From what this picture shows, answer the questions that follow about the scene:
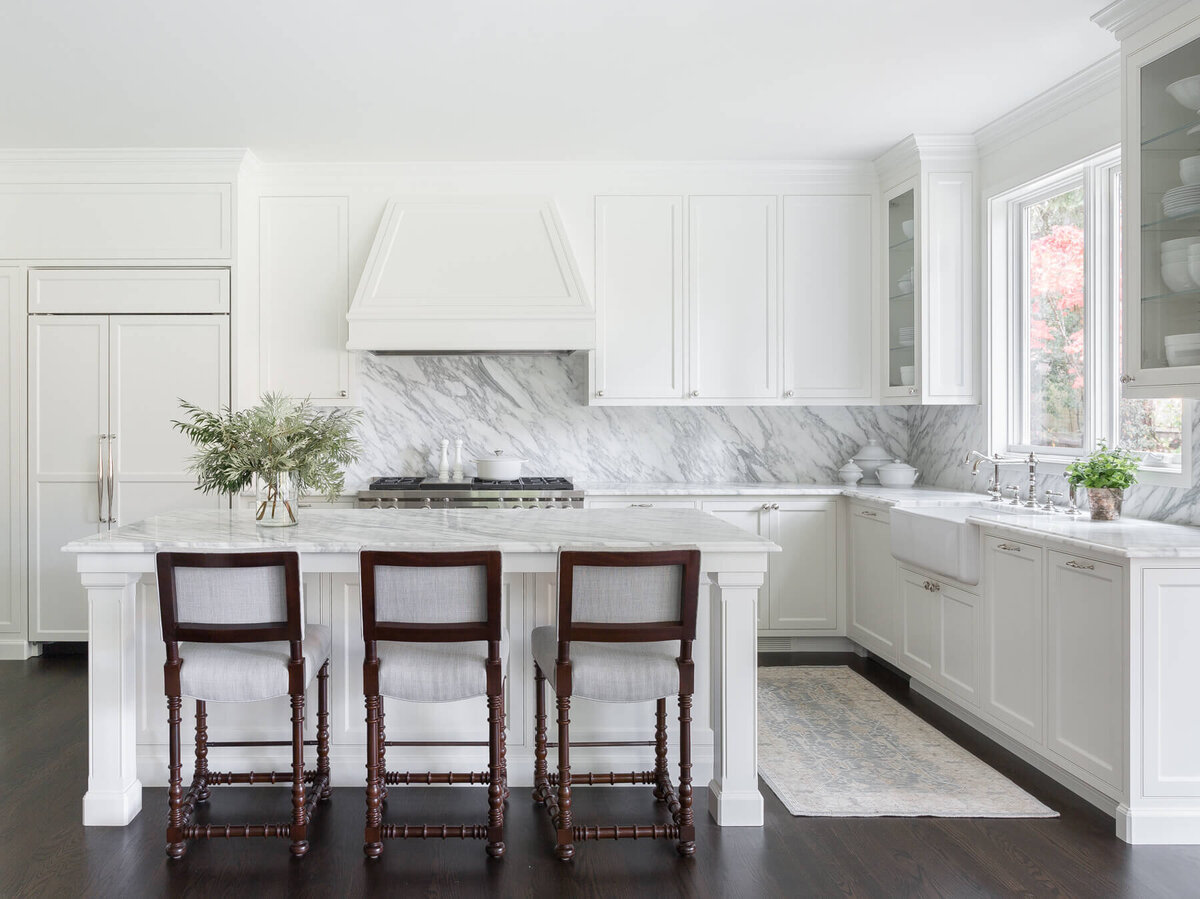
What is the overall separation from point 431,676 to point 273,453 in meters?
0.98

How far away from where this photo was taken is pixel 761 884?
2342mm

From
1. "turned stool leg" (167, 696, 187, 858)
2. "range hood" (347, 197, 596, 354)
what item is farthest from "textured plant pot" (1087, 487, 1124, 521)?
"turned stool leg" (167, 696, 187, 858)

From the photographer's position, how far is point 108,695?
2664 millimetres

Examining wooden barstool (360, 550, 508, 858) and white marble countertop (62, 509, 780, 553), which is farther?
white marble countertop (62, 509, 780, 553)

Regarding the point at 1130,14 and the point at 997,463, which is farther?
the point at 997,463

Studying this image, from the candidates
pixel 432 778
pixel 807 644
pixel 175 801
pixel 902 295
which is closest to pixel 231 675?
pixel 175 801

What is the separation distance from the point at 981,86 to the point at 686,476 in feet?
8.52

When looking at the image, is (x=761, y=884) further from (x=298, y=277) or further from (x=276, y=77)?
(x=298, y=277)

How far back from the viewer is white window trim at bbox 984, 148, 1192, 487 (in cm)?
364

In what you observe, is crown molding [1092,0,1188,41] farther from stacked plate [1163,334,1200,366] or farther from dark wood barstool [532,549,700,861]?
dark wood barstool [532,549,700,861]

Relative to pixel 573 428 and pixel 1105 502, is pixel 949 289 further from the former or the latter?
pixel 573 428

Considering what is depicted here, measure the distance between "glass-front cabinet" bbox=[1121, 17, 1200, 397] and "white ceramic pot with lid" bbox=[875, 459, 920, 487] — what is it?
1.89m

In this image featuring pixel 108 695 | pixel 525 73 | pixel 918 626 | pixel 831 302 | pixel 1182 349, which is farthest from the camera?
pixel 831 302

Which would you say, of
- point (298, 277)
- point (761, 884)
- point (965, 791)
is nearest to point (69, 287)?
point (298, 277)
